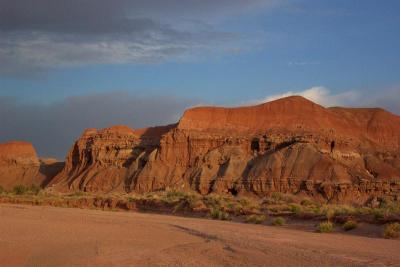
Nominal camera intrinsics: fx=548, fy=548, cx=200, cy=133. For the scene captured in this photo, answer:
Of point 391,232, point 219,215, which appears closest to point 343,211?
point 219,215

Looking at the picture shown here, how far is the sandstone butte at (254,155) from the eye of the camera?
5722 centimetres

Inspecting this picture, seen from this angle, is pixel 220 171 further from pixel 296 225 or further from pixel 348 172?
pixel 296 225

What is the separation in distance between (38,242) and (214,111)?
67.7 m

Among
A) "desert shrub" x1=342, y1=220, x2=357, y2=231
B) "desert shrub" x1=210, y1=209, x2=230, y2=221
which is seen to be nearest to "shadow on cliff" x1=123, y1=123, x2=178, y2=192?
"desert shrub" x1=210, y1=209, x2=230, y2=221

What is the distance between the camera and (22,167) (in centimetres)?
10381

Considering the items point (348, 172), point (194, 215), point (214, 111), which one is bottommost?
point (194, 215)

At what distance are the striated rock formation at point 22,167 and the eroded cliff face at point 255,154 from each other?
774 centimetres

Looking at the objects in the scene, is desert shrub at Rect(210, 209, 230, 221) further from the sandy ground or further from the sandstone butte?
the sandstone butte

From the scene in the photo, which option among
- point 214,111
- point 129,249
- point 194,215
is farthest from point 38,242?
point 214,111

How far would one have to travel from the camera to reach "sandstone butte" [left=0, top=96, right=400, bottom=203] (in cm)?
5722

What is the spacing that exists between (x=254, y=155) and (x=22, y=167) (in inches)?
2154

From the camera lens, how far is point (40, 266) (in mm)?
11258

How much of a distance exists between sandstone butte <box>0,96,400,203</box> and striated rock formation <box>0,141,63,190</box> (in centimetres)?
Result: 179

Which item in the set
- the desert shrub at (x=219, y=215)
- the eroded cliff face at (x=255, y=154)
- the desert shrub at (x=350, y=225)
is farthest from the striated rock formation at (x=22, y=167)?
the desert shrub at (x=350, y=225)
